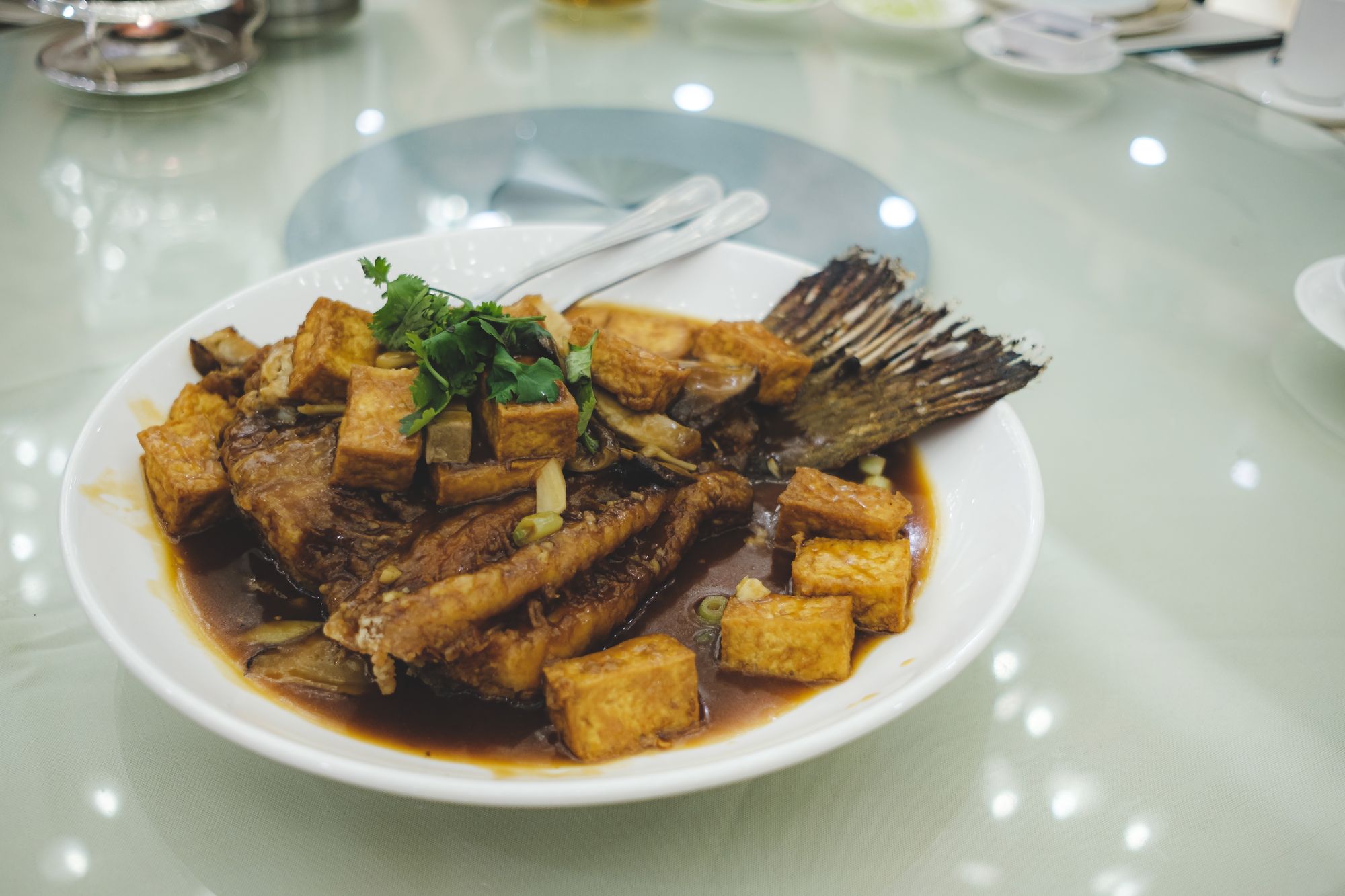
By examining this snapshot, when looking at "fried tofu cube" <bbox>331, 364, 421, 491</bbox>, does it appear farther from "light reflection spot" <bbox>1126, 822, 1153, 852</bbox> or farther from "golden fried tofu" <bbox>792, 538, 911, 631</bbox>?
"light reflection spot" <bbox>1126, 822, 1153, 852</bbox>

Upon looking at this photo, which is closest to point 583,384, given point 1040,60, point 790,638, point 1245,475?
point 790,638

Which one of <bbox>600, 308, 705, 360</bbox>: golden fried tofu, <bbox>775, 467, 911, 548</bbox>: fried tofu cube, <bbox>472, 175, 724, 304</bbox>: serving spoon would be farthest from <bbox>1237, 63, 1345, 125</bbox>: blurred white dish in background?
<bbox>775, 467, 911, 548</bbox>: fried tofu cube

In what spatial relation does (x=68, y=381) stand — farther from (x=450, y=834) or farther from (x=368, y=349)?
(x=450, y=834)

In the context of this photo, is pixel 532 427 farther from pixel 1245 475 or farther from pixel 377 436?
pixel 1245 475

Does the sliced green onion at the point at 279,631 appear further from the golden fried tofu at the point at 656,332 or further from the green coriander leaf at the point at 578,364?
the golden fried tofu at the point at 656,332

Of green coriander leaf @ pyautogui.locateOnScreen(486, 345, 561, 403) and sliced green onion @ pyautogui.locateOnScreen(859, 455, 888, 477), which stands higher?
green coriander leaf @ pyautogui.locateOnScreen(486, 345, 561, 403)
